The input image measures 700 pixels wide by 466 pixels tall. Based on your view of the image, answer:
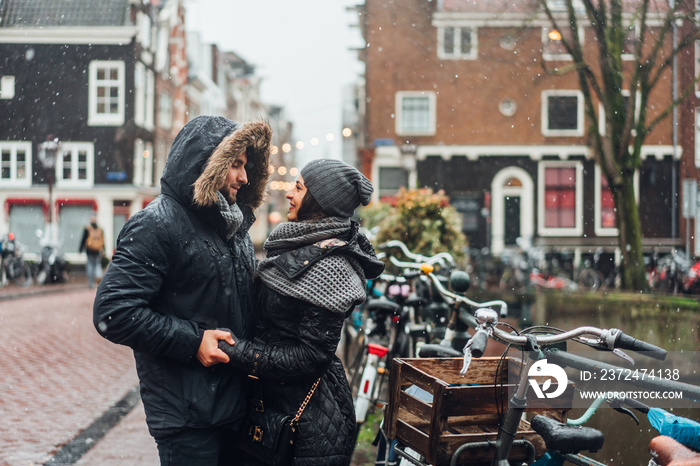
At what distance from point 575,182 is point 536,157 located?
163 centimetres

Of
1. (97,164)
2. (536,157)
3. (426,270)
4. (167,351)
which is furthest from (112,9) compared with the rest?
(167,351)

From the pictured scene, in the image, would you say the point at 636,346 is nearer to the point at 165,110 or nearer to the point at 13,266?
the point at 13,266

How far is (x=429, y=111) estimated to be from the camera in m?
24.1

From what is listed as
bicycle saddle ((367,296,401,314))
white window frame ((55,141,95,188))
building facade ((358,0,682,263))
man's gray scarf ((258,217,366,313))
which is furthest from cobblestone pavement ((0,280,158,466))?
white window frame ((55,141,95,188))

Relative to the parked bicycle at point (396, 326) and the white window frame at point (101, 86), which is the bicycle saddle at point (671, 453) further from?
the white window frame at point (101, 86)

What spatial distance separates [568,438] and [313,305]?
33.3 inches

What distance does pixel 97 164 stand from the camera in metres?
27.2

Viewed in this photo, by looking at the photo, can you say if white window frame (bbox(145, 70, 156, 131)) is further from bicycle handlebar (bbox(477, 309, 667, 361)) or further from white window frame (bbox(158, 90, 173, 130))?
bicycle handlebar (bbox(477, 309, 667, 361))

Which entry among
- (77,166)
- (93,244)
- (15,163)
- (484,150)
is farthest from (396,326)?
(77,166)

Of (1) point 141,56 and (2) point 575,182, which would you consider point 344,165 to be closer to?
(2) point 575,182

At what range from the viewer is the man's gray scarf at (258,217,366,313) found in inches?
77.4

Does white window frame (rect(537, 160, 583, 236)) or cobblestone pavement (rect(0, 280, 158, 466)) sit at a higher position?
white window frame (rect(537, 160, 583, 236))

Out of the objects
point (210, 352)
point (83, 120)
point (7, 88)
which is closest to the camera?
point (210, 352)

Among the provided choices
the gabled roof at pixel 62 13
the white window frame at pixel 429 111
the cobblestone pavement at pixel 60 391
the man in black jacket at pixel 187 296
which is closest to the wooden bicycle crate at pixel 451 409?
the man in black jacket at pixel 187 296
